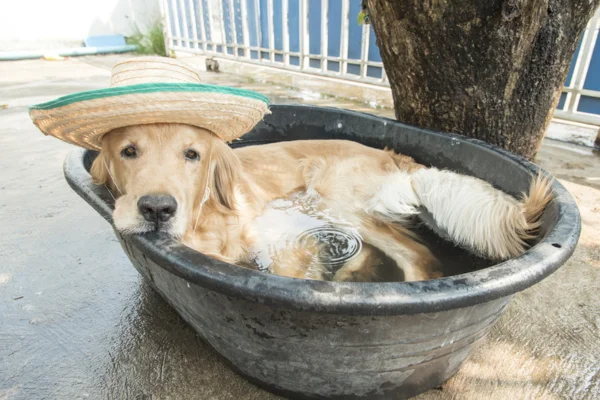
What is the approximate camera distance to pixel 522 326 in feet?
6.36

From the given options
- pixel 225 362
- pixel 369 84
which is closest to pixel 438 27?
pixel 225 362

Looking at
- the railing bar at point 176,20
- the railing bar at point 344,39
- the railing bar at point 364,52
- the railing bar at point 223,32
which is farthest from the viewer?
the railing bar at point 176,20

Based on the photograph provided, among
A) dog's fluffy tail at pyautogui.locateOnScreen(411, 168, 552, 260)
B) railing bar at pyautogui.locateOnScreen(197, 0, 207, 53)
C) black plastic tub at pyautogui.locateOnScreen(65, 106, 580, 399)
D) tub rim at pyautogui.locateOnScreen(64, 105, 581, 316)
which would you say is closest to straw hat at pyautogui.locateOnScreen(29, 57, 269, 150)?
black plastic tub at pyautogui.locateOnScreen(65, 106, 580, 399)

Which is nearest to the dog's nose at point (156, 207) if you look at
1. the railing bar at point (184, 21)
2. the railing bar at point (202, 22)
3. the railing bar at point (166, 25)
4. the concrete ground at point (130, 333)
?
the concrete ground at point (130, 333)

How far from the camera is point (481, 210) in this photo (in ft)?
6.51

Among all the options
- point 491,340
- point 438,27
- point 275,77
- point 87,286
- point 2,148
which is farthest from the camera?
point 275,77

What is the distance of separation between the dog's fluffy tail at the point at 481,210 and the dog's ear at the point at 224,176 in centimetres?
107

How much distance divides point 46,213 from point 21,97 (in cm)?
498

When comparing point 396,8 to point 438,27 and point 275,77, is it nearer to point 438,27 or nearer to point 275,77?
point 438,27

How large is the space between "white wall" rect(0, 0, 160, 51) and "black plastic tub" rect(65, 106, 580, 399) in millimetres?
13304

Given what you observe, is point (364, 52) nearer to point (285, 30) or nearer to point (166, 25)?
point (285, 30)

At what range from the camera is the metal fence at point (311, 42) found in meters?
4.54

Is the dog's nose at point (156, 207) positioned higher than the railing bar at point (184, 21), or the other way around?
the railing bar at point (184, 21)

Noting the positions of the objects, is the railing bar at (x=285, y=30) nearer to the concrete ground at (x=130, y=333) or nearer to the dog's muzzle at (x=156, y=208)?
the concrete ground at (x=130, y=333)
